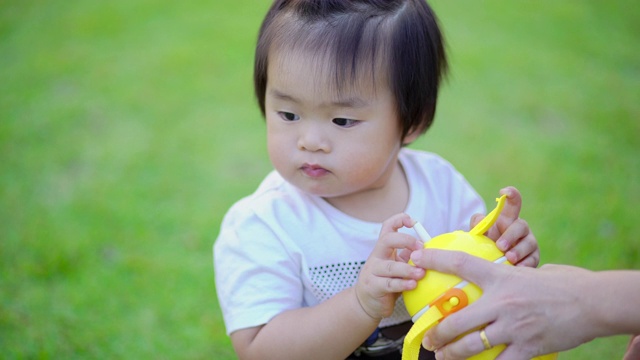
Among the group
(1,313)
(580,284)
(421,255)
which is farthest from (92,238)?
A: (580,284)

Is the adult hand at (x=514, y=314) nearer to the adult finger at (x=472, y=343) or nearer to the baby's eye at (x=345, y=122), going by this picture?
the adult finger at (x=472, y=343)

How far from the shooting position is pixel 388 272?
1313 millimetres

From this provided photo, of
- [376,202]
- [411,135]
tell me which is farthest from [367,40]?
[376,202]

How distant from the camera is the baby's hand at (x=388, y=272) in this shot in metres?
→ 1.29

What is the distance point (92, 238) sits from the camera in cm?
279

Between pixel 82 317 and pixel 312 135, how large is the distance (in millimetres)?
1357

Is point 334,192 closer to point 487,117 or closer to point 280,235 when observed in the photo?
point 280,235

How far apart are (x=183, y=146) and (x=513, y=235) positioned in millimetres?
2431

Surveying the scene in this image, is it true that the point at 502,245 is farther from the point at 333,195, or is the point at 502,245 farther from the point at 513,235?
the point at 333,195

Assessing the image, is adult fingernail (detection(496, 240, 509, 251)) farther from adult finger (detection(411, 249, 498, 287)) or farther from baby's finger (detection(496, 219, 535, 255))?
adult finger (detection(411, 249, 498, 287))

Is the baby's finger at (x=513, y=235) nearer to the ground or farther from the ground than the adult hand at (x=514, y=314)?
farther from the ground

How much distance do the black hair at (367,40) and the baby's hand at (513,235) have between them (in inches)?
12.9

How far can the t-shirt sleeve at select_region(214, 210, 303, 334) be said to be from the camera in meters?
1.54

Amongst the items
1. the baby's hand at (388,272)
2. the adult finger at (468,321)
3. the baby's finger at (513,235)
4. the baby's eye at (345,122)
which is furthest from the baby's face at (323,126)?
the adult finger at (468,321)
